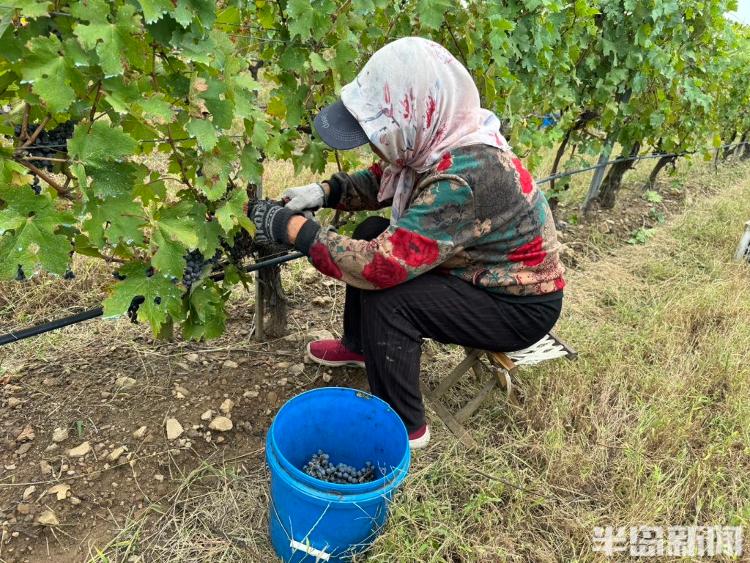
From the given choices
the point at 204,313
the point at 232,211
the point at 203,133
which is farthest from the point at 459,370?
the point at 203,133

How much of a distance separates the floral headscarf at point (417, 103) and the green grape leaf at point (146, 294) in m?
0.77

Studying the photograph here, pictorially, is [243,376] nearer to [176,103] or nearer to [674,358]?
[176,103]

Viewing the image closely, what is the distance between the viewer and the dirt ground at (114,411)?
6.06 ft

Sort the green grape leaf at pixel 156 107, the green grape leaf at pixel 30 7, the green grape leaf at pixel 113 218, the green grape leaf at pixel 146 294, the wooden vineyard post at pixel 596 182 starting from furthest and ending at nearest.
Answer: the wooden vineyard post at pixel 596 182 → the green grape leaf at pixel 146 294 → the green grape leaf at pixel 113 218 → the green grape leaf at pixel 156 107 → the green grape leaf at pixel 30 7

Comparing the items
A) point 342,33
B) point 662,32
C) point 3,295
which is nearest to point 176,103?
point 342,33

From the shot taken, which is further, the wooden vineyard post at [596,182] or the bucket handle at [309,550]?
the wooden vineyard post at [596,182]

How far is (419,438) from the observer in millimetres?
2156

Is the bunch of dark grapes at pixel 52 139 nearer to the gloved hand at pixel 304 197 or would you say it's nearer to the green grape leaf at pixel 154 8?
the green grape leaf at pixel 154 8

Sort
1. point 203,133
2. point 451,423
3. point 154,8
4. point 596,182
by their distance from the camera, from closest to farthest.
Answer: point 154,8
point 203,133
point 451,423
point 596,182

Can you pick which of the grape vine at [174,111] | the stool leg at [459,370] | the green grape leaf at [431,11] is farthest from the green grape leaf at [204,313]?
the green grape leaf at [431,11]

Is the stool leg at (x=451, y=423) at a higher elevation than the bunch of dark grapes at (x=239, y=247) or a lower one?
lower

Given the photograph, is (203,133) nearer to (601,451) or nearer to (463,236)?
(463,236)

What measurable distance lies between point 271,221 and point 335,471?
847mm

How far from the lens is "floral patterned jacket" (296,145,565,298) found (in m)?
1.77
